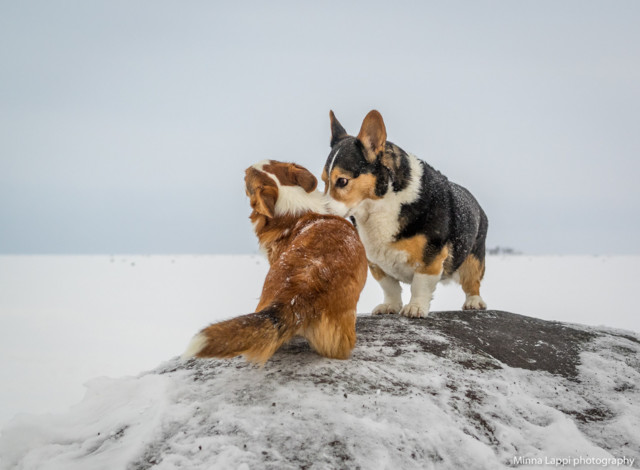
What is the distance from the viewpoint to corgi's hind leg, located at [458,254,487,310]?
5309mm

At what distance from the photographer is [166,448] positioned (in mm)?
1963

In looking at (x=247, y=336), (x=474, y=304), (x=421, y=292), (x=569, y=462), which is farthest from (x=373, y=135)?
(x=569, y=462)

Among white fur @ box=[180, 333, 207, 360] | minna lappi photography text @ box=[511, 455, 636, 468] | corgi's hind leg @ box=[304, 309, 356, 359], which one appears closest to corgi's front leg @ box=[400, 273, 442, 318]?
corgi's hind leg @ box=[304, 309, 356, 359]

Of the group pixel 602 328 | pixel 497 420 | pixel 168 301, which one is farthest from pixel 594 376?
pixel 168 301

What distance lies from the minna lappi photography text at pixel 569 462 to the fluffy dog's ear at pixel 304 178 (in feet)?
7.63

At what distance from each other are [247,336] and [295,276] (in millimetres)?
595

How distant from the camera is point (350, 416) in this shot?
2.11 m

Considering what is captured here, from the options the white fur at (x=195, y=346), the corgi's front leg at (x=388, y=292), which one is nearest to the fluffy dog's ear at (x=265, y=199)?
the white fur at (x=195, y=346)

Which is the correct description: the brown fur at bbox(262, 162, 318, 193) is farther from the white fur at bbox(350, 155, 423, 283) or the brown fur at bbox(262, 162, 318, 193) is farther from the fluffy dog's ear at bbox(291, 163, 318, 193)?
the white fur at bbox(350, 155, 423, 283)

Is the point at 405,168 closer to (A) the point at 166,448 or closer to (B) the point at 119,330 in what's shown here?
(A) the point at 166,448

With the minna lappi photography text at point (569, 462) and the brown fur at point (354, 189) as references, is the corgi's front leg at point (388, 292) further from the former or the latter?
the minna lappi photography text at point (569, 462)

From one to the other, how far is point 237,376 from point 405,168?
2772mm

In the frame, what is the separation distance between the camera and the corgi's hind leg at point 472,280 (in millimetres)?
5309

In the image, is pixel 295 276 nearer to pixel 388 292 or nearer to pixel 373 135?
pixel 373 135
